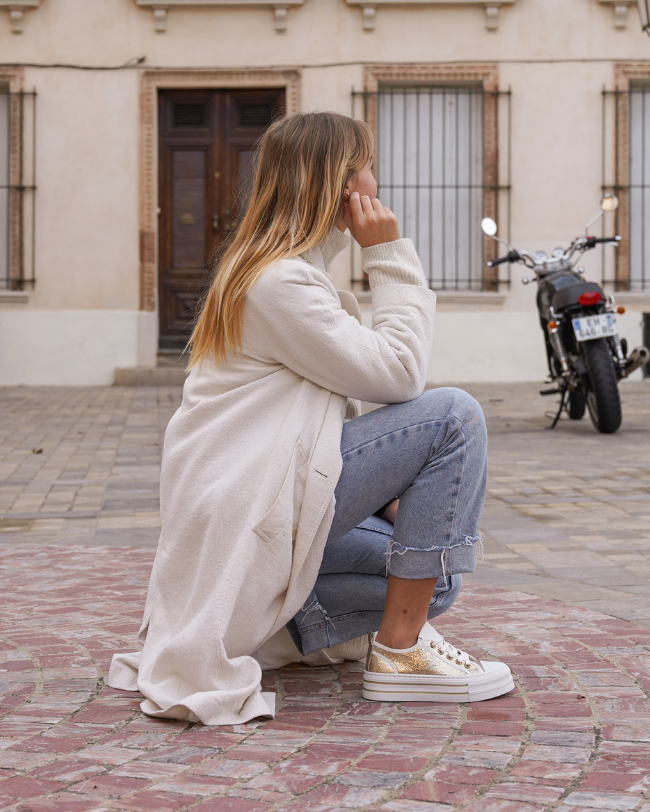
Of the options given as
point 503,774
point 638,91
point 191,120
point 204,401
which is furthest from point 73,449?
point 638,91

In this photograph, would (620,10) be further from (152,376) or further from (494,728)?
(494,728)

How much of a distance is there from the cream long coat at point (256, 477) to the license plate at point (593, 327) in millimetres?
5466

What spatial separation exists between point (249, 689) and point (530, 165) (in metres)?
12.1

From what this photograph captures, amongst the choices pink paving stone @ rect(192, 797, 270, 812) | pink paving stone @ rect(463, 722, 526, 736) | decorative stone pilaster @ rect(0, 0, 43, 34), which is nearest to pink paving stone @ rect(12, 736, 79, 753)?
pink paving stone @ rect(192, 797, 270, 812)

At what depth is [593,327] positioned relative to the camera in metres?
7.84

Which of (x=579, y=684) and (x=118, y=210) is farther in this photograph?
(x=118, y=210)

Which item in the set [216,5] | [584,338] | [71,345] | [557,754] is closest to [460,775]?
[557,754]

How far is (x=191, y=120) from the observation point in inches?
546

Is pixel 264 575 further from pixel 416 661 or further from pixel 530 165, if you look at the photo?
pixel 530 165

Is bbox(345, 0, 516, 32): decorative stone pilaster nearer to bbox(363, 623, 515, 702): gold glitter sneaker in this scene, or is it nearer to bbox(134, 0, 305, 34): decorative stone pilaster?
bbox(134, 0, 305, 34): decorative stone pilaster

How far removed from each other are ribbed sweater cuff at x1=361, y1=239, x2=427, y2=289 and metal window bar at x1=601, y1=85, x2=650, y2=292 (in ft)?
38.1

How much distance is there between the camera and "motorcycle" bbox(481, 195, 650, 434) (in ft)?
25.7

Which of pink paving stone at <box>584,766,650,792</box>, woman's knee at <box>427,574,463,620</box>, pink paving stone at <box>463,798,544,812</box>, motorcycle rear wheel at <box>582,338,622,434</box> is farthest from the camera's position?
motorcycle rear wheel at <box>582,338,622,434</box>

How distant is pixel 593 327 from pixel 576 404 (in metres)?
1.35
